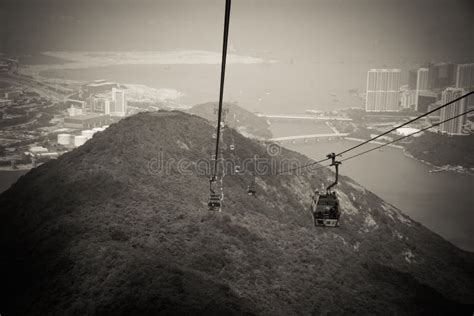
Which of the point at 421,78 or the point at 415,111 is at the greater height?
the point at 421,78

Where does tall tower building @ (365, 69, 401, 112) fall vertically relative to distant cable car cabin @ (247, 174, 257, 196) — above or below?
above

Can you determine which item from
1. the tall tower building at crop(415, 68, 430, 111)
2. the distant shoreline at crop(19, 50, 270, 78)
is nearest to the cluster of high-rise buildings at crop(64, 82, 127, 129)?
the distant shoreline at crop(19, 50, 270, 78)

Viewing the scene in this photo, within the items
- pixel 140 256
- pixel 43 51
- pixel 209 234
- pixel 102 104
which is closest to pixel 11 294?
pixel 140 256

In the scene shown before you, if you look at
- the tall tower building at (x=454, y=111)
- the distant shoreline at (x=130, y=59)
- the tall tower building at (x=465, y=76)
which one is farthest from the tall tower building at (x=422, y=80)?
the distant shoreline at (x=130, y=59)

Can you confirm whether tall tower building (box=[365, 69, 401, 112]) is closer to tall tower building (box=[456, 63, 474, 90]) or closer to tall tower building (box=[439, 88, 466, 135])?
tall tower building (box=[456, 63, 474, 90])

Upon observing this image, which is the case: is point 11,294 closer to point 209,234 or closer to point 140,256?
point 140,256

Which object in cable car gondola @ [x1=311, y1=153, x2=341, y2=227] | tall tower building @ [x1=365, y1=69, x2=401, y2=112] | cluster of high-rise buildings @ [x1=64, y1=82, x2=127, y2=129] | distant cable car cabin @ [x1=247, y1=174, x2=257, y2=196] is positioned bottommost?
distant cable car cabin @ [x1=247, y1=174, x2=257, y2=196]

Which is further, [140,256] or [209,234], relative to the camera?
[209,234]

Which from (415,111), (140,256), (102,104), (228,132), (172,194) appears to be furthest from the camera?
(415,111)
